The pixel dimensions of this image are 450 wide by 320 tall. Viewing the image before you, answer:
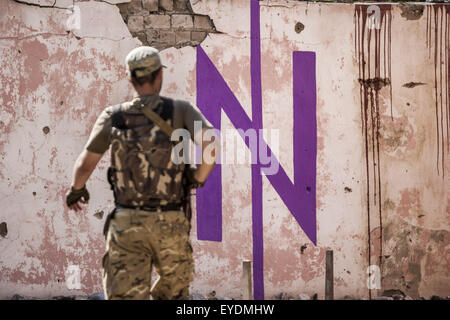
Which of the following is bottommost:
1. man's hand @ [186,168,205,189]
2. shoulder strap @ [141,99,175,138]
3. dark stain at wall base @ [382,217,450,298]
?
dark stain at wall base @ [382,217,450,298]

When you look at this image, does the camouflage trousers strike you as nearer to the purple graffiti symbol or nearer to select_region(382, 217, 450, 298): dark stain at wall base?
the purple graffiti symbol

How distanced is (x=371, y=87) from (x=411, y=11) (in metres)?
0.73

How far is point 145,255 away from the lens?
10.3 feet

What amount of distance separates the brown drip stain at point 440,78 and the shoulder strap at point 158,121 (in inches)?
120

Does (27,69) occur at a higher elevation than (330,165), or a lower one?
higher

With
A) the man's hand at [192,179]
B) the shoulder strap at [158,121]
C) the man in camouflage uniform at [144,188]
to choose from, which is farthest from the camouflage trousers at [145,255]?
the shoulder strap at [158,121]

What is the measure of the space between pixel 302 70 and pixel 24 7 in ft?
7.78

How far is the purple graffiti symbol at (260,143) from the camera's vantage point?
208 inches

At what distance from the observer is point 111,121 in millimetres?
3146

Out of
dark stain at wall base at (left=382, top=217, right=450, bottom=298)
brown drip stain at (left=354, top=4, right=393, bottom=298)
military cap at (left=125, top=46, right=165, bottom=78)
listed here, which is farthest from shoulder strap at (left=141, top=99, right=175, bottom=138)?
dark stain at wall base at (left=382, top=217, right=450, bottom=298)

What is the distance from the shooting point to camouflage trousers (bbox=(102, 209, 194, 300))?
307cm

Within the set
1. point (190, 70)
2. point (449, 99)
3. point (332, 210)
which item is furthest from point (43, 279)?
point (449, 99)

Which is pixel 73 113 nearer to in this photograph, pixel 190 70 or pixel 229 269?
pixel 190 70

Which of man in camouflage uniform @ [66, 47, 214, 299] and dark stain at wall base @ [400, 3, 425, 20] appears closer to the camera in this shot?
man in camouflage uniform @ [66, 47, 214, 299]
